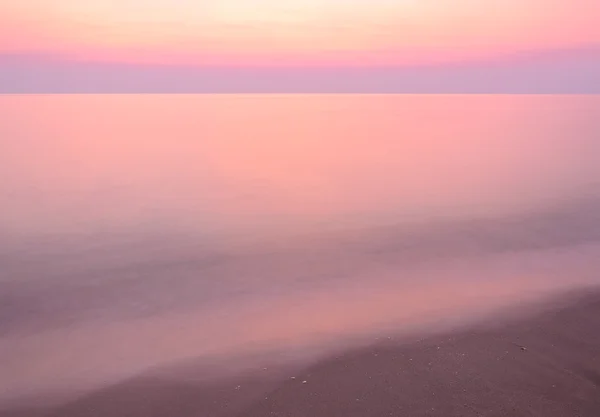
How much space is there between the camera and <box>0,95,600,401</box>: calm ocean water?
968 cm

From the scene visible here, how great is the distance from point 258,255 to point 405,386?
9.27 meters

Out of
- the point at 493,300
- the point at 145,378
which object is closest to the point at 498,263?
the point at 493,300

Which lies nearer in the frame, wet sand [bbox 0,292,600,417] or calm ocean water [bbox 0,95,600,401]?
wet sand [bbox 0,292,600,417]

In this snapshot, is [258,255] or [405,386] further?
[258,255]

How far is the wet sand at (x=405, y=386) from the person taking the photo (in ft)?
22.1

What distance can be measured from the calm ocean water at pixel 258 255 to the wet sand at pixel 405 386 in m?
0.82

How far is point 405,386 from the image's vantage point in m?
7.22

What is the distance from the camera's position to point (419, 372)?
7590mm

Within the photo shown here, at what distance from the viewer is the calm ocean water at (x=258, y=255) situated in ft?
31.8

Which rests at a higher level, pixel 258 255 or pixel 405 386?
pixel 258 255

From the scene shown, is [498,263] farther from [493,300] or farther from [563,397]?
[563,397]

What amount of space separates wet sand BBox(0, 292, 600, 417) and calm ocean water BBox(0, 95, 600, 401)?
824 millimetres

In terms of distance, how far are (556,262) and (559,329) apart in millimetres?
5716

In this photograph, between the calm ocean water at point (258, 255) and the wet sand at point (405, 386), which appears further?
the calm ocean water at point (258, 255)
